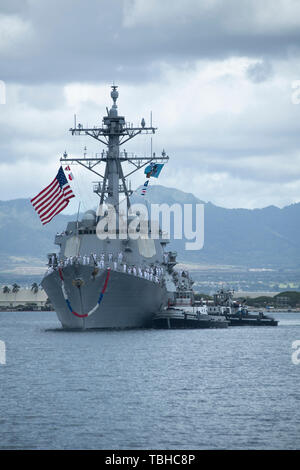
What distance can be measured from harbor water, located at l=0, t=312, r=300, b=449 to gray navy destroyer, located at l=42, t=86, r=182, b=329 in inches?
134

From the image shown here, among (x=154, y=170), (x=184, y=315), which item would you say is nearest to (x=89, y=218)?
(x=154, y=170)

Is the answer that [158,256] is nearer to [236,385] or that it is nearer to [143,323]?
[143,323]

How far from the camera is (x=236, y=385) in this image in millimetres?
40875

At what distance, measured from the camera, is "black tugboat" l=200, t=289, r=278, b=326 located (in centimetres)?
9514

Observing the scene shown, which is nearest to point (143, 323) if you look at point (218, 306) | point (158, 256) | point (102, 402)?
point (158, 256)

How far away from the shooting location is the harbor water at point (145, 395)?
2950 centimetres

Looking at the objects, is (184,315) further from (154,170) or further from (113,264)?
(113,264)

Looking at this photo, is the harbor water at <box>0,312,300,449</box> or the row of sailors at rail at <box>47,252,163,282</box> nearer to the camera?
the harbor water at <box>0,312,300,449</box>

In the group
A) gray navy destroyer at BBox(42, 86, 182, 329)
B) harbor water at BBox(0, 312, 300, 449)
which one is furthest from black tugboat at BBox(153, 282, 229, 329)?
harbor water at BBox(0, 312, 300, 449)

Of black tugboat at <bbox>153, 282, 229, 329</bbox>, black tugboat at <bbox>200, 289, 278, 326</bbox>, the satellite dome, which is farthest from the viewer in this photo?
black tugboat at <bbox>200, 289, 278, 326</bbox>

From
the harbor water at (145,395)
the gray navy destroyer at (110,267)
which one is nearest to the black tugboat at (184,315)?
the gray navy destroyer at (110,267)

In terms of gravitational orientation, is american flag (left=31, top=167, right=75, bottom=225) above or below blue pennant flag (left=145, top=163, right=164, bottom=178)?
below

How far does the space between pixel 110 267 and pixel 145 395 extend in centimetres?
2661

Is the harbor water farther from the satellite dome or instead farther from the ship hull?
the satellite dome
